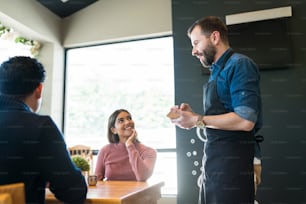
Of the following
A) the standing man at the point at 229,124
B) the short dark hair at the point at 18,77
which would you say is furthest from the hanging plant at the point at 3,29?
the standing man at the point at 229,124

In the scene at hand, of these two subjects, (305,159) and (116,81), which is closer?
(305,159)

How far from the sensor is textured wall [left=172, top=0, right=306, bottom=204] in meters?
2.09

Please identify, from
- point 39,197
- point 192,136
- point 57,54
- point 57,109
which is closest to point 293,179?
point 192,136

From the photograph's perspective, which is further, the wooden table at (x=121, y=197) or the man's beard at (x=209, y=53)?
the man's beard at (x=209, y=53)

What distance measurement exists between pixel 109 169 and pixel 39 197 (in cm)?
116

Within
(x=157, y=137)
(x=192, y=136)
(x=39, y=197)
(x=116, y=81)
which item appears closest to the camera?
(x=39, y=197)

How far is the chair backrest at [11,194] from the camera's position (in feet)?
2.60

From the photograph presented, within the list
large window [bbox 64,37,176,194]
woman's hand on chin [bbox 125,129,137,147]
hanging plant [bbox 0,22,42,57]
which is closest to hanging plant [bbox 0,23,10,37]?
hanging plant [bbox 0,22,42,57]

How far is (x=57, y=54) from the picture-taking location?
3.60 meters

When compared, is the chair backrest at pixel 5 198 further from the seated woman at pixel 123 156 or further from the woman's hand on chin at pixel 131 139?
the woman's hand on chin at pixel 131 139

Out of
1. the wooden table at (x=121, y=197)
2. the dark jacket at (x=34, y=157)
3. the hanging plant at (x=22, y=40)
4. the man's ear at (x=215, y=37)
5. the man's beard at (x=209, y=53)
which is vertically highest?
the hanging plant at (x=22, y=40)

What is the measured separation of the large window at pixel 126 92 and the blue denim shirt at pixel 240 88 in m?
1.94

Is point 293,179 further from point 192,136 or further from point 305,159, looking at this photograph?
point 192,136

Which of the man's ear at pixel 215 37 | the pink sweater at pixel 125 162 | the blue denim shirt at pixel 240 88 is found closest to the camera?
the blue denim shirt at pixel 240 88
